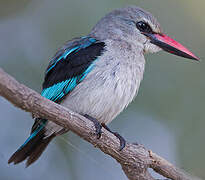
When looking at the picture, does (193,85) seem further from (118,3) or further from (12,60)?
(12,60)

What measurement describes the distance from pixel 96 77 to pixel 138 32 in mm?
844

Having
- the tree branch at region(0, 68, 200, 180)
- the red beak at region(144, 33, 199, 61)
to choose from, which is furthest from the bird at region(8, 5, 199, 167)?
the tree branch at region(0, 68, 200, 180)

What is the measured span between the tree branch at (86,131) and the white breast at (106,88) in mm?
434

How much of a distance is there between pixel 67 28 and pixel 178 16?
1350 millimetres

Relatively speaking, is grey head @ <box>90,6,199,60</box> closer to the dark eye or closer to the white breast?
the dark eye

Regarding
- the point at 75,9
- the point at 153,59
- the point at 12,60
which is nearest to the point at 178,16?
the point at 153,59

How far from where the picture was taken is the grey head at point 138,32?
4.00 metres

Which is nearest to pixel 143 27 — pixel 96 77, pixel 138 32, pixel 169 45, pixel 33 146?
pixel 138 32

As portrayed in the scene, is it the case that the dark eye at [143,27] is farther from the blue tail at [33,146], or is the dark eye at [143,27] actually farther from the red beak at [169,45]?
the blue tail at [33,146]

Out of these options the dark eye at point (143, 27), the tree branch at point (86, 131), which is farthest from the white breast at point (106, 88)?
the dark eye at point (143, 27)

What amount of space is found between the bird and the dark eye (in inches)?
1.8

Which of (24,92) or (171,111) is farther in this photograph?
(171,111)

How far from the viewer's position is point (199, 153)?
4.27 m

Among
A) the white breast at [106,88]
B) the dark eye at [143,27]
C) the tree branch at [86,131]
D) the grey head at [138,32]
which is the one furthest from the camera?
the dark eye at [143,27]
